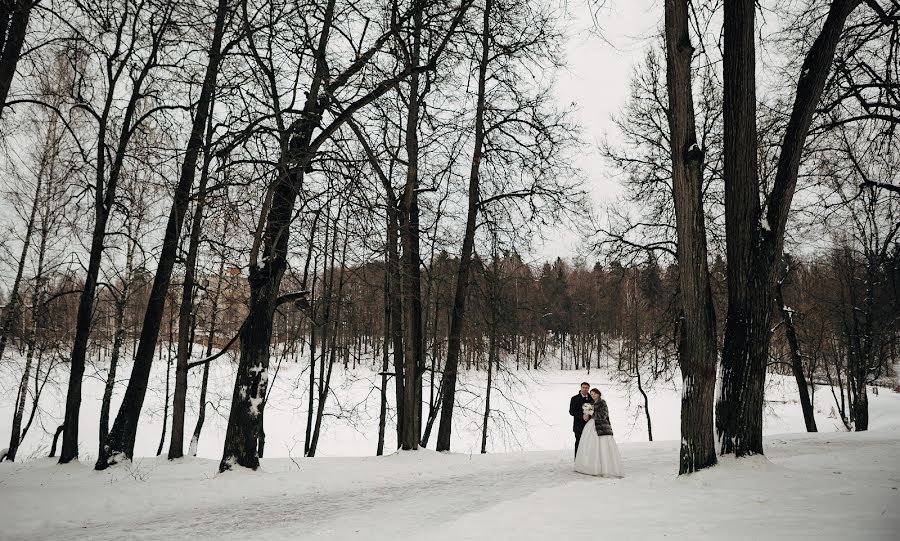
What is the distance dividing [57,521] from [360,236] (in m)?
5.23

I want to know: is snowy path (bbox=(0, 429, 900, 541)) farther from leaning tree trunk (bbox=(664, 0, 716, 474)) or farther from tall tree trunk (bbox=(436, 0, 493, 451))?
tall tree trunk (bbox=(436, 0, 493, 451))

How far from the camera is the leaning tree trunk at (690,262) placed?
682 centimetres

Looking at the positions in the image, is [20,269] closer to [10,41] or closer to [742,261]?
[10,41]

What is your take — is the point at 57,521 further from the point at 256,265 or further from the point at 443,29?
the point at 443,29

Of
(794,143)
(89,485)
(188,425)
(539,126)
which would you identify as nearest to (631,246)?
(539,126)

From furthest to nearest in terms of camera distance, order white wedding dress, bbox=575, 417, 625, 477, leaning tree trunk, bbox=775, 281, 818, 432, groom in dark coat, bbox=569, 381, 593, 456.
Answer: leaning tree trunk, bbox=775, 281, 818, 432
groom in dark coat, bbox=569, 381, 593, 456
white wedding dress, bbox=575, 417, 625, 477

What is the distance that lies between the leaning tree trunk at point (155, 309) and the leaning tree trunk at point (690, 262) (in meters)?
8.79

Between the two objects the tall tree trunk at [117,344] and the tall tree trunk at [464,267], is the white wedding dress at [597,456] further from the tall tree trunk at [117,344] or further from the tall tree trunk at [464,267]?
the tall tree trunk at [117,344]

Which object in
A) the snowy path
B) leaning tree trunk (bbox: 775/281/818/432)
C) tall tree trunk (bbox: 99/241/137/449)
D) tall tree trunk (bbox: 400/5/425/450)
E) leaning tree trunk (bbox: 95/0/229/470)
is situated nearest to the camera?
the snowy path

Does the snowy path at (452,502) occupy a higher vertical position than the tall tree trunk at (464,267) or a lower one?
lower

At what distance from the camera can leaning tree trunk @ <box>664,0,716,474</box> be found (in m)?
6.82

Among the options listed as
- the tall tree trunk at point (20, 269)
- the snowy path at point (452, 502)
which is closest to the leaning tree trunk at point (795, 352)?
the snowy path at point (452, 502)

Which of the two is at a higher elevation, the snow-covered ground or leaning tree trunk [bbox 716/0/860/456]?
leaning tree trunk [bbox 716/0/860/456]

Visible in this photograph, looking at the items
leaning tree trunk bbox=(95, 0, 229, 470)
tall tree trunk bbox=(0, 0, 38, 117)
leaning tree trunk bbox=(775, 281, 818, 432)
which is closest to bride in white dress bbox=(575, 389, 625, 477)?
leaning tree trunk bbox=(95, 0, 229, 470)
